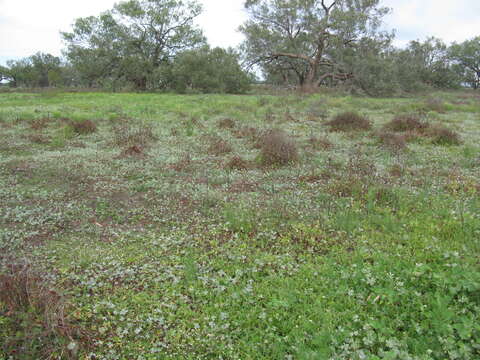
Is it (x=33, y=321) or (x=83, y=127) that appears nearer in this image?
(x=33, y=321)

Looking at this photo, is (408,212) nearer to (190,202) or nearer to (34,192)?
(190,202)

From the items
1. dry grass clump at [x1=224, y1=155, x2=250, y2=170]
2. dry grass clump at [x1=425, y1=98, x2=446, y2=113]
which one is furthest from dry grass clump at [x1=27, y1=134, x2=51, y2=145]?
dry grass clump at [x1=425, y1=98, x2=446, y2=113]

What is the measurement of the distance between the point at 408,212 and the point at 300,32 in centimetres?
4511

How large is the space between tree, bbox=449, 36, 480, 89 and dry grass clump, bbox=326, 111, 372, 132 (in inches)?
2813

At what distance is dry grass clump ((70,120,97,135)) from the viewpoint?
A: 17.5m

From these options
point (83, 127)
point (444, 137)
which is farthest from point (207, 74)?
point (444, 137)

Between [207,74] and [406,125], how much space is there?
3170 cm

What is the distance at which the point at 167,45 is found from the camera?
49906 millimetres

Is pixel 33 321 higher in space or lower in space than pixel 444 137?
lower

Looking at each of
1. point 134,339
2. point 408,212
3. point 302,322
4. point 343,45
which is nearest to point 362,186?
point 408,212

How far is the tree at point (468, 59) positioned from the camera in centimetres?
7306

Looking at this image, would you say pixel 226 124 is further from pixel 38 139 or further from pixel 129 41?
pixel 129 41

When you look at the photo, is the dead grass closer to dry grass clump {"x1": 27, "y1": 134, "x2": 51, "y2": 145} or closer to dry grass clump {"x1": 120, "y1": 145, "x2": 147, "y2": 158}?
dry grass clump {"x1": 120, "y1": 145, "x2": 147, "y2": 158}

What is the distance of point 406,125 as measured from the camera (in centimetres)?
1739
